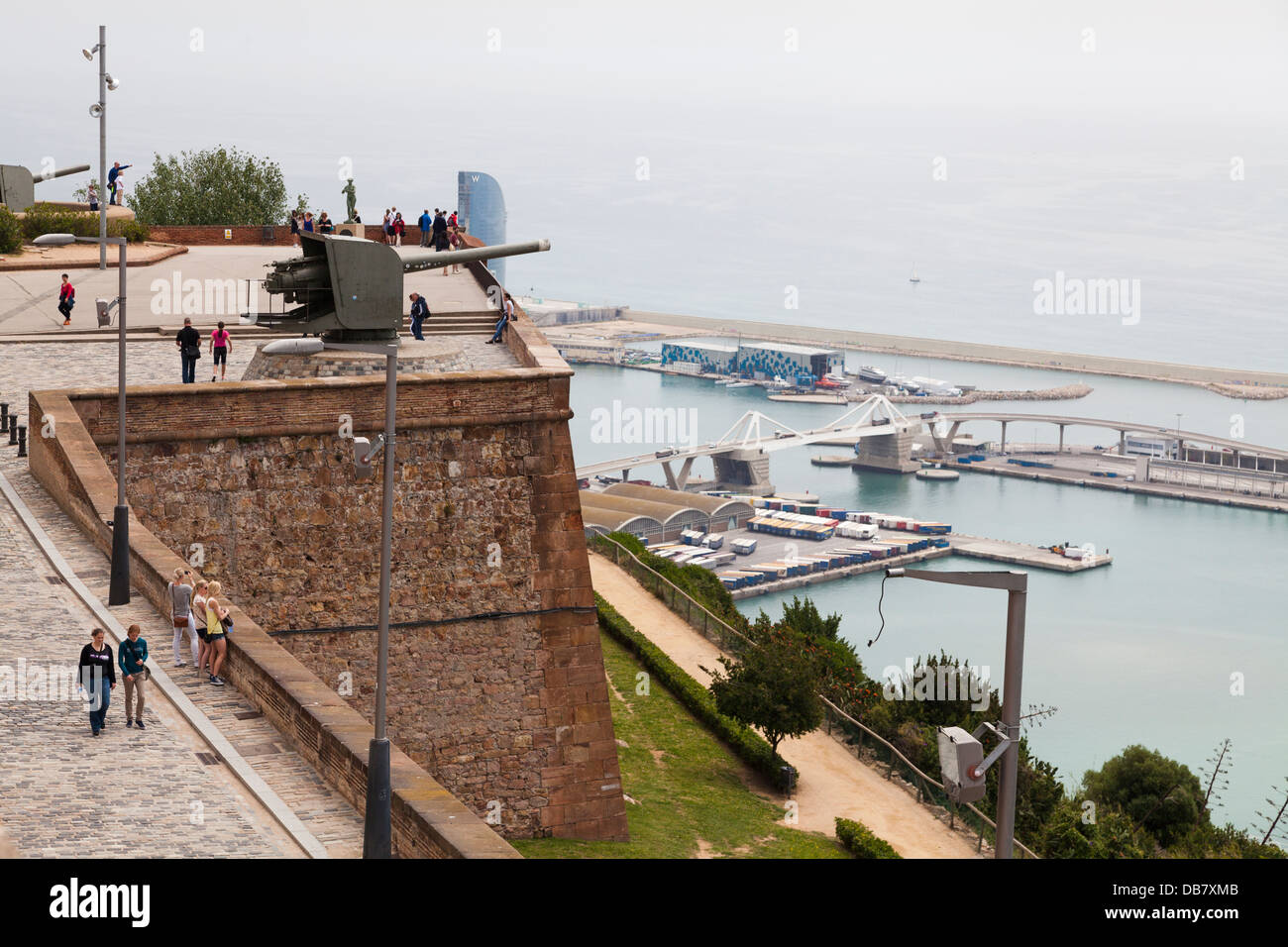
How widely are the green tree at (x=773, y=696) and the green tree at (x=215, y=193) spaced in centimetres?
3587

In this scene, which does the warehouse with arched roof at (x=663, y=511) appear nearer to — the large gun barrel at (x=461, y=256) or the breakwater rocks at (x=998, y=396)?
the breakwater rocks at (x=998, y=396)

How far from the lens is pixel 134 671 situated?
15.4 meters

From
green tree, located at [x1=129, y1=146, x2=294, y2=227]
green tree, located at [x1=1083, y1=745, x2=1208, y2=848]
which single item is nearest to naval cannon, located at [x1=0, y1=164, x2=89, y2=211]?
green tree, located at [x1=129, y1=146, x2=294, y2=227]

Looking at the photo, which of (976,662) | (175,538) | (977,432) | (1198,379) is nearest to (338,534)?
(175,538)

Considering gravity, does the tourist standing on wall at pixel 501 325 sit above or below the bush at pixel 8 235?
below

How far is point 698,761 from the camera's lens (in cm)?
3553

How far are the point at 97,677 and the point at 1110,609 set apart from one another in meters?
114

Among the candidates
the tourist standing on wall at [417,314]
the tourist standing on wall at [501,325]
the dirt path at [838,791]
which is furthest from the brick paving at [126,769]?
the dirt path at [838,791]

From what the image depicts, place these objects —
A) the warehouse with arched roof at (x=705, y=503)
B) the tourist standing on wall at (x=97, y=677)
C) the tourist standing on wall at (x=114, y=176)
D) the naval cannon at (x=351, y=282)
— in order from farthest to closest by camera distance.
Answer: the warehouse with arched roof at (x=705, y=503)
the tourist standing on wall at (x=114, y=176)
the naval cannon at (x=351, y=282)
the tourist standing on wall at (x=97, y=677)

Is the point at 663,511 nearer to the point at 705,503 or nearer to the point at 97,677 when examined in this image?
the point at 705,503

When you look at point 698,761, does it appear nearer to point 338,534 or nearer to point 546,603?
point 546,603

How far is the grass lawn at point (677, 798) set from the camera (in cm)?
2627

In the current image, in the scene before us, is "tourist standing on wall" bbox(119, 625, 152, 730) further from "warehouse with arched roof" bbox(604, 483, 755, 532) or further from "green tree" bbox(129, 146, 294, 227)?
"warehouse with arched roof" bbox(604, 483, 755, 532)

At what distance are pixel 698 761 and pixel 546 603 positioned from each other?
42.8 ft
